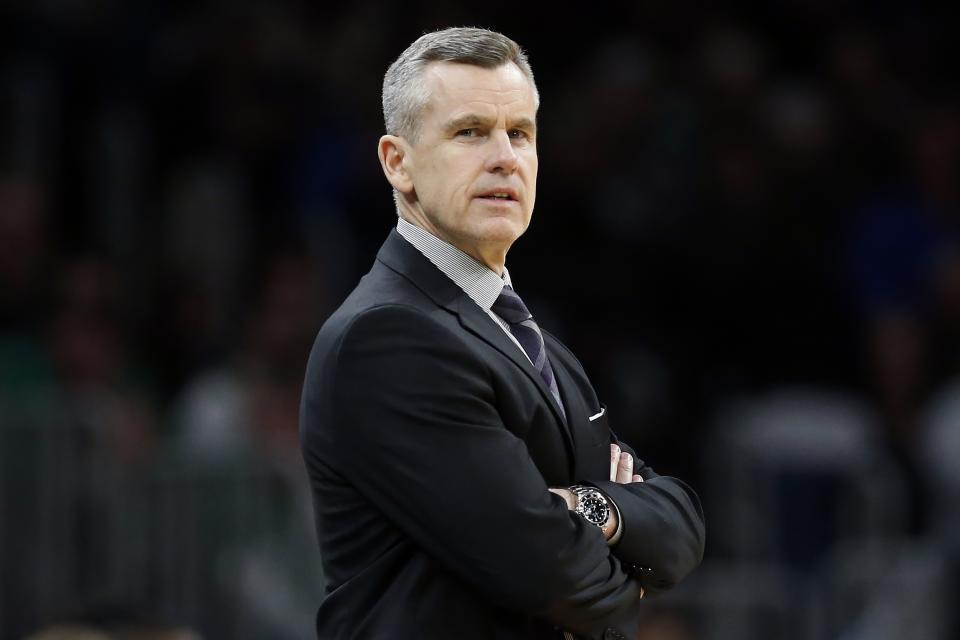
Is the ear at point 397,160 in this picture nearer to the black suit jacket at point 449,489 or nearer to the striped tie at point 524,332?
the black suit jacket at point 449,489

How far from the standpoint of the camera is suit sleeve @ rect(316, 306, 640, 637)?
2504mm

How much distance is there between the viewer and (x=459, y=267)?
9.06 feet

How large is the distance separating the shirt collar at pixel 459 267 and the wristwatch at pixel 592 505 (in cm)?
33

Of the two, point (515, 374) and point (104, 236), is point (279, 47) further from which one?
point (515, 374)

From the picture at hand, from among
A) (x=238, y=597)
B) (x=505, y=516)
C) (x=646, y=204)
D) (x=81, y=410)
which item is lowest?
(x=238, y=597)

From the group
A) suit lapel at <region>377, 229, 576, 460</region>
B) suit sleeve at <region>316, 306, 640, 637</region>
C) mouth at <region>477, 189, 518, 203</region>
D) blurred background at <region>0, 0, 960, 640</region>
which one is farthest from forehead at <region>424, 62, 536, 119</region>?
blurred background at <region>0, 0, 960, 640</region>

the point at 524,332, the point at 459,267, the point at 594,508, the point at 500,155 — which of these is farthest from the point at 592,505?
the point at 500,155

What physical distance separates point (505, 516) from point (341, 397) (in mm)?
307

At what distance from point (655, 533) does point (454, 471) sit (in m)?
0.39

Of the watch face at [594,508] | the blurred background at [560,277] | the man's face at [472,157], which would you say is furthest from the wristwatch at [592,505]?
the blurred background at [560,277]

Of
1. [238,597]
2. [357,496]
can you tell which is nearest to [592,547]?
[357,496]

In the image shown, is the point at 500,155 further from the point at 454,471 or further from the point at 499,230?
the point at 454,471

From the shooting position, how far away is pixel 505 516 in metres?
2.50

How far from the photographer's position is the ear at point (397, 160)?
277 cm
